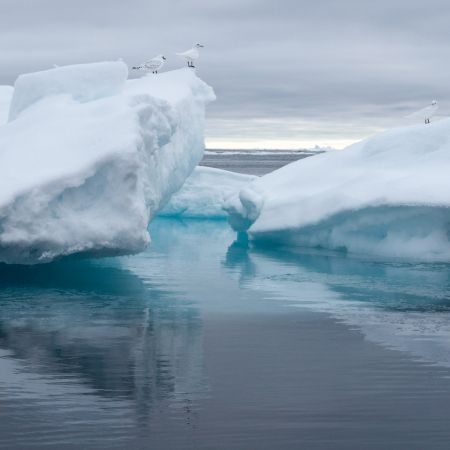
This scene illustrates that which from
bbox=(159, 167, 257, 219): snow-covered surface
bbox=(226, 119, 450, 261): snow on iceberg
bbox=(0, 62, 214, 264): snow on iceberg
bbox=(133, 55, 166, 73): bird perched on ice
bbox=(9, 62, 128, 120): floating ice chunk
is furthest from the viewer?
bbox=(159, 167, 257, 219): snow-covered surface

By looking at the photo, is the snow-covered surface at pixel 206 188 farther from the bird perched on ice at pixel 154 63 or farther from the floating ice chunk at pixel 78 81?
the floating ice chunk at pixel 78 81

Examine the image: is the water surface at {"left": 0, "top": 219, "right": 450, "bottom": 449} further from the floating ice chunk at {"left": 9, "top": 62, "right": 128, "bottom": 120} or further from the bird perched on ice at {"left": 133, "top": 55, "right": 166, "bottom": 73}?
the bird perched on ice at {"left": 133, "top": 55, "right": 166, "bottom": 73}

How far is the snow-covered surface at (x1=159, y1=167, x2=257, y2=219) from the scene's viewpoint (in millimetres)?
27234

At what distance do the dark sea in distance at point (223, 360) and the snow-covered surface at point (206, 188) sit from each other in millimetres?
12145

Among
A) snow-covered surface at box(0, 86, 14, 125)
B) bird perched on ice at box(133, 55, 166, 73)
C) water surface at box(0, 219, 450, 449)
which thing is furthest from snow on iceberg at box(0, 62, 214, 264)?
snow-covered surface at box(0, 86, 14, 125)

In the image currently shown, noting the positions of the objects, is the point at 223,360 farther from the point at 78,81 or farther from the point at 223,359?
the point at 78,81

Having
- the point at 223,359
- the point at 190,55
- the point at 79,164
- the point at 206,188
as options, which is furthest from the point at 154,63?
the point at 223,359

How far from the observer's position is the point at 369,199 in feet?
53.8

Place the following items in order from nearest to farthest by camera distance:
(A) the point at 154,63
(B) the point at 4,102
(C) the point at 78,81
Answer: (C) the point at 78,81 → (A) the point at 154,63 → (B) the point at 4,102

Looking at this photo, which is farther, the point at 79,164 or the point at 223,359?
the point at 79,164

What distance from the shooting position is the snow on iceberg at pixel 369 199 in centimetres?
1633

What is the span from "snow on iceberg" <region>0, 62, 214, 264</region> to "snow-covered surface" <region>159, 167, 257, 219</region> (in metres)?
11.4

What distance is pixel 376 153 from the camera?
19016mm

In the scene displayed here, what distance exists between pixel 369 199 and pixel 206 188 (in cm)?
Answer: 1140
